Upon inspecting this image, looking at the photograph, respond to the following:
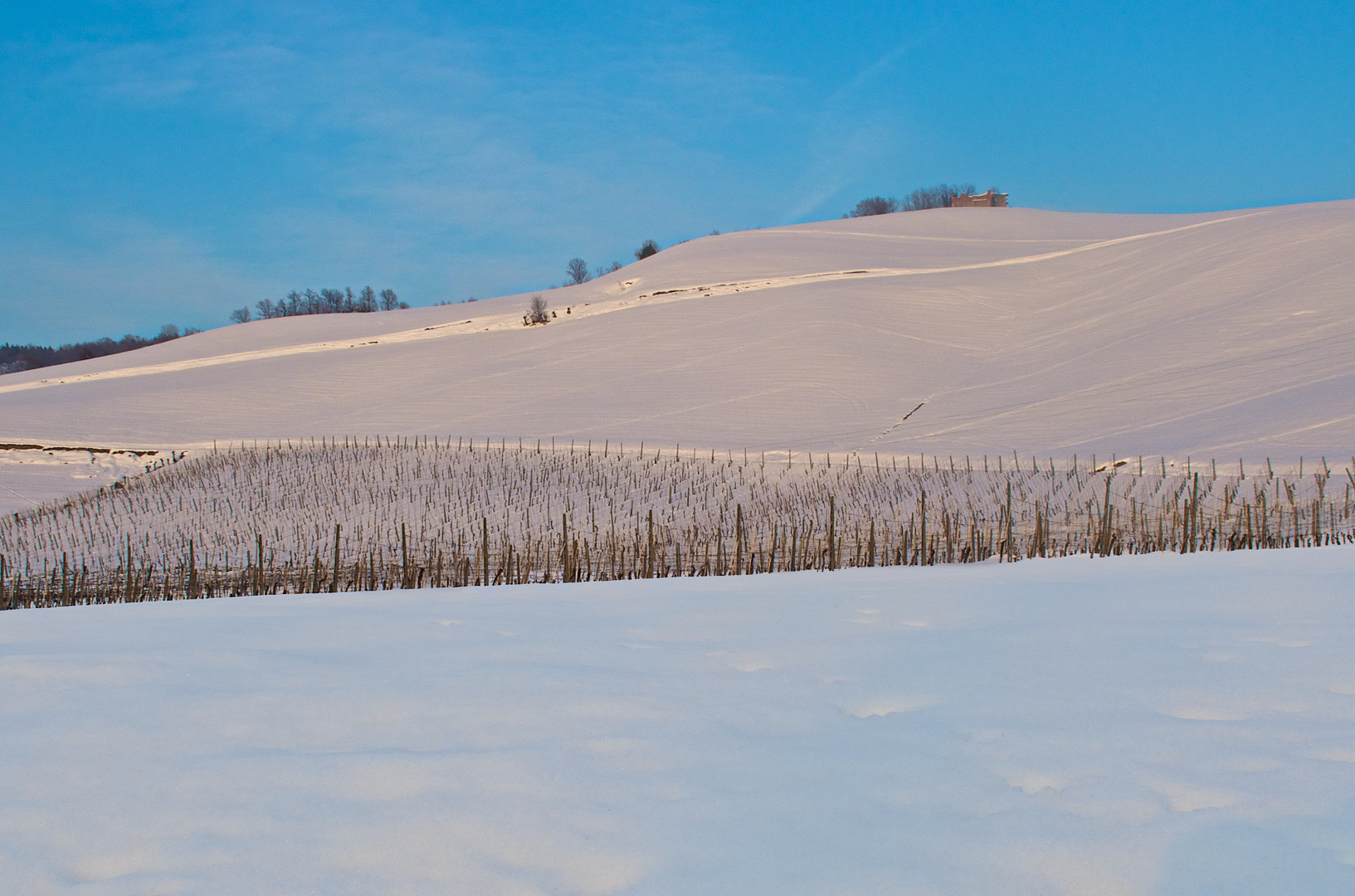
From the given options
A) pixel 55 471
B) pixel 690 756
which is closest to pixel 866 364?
pixel 55 471

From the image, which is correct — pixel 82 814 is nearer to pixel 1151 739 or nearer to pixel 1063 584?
pixel 1151 739

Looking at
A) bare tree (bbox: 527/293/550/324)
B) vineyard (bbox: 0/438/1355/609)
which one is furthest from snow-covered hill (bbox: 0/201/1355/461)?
vineyard (bbox: 0/438/1355/609)

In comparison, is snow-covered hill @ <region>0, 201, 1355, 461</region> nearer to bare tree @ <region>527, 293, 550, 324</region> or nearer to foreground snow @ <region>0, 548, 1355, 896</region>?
bare tree @ <region>527, 293, 550, 324</region>

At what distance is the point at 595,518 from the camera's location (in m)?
12.2

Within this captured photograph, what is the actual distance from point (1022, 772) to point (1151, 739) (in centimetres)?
46

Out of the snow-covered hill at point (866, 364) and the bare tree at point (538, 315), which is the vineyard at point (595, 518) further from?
the bare tree at point (538, 315)

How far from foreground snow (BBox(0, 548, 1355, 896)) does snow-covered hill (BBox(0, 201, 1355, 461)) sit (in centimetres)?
1122

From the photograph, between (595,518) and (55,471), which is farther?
(55,471)

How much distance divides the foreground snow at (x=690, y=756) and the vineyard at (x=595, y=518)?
376 centimetres

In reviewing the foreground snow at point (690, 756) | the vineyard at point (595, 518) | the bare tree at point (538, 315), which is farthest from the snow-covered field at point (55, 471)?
the foreground snow at point (690, 756)

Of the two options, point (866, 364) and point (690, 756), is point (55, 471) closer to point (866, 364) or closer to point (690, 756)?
point (866, 364)

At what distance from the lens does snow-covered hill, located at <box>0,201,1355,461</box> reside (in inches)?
651

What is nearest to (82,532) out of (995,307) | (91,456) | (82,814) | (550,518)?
(550,518)

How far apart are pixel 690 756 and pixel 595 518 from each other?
9767 mm
